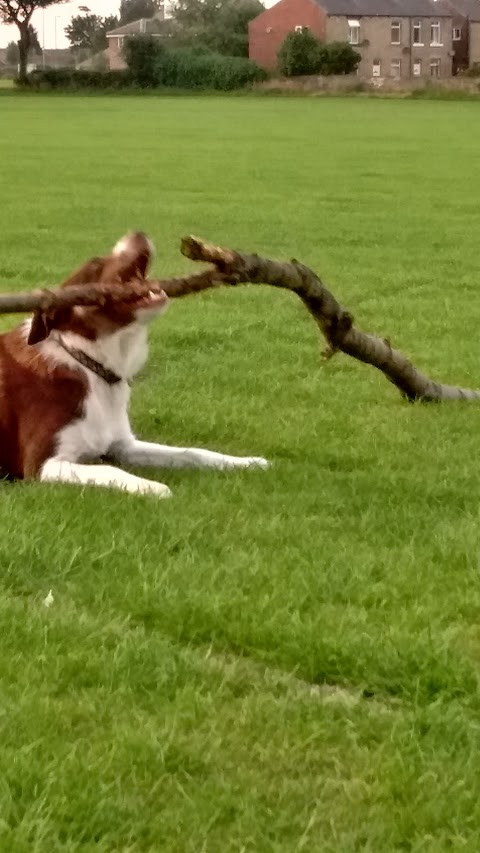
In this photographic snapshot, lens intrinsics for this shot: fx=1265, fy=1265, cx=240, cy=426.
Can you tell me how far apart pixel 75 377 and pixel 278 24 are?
102 meters

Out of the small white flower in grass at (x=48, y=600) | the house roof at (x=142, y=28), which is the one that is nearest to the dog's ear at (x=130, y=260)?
the small white flower in grass at (x=48, y=600)

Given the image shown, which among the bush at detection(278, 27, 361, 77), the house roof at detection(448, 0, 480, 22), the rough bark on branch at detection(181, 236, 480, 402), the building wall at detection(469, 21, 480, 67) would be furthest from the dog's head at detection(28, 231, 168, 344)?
the house roof at detection(448, 0, 480, 22)

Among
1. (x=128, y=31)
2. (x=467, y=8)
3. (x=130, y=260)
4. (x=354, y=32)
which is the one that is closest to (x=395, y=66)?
(x=354, y=32)

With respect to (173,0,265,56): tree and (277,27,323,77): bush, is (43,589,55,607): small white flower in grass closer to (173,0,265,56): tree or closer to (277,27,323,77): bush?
(277,27,323,77): bush

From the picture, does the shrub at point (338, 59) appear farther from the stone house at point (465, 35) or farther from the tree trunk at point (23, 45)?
the stone house at point (465, 35)

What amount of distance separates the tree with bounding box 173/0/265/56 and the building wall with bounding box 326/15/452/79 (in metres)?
8.30

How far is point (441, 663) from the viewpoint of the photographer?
400 cm

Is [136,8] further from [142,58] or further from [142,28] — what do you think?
[142,58]

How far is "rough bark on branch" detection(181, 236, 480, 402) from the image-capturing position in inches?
240

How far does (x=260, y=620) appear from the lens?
14.1 feet

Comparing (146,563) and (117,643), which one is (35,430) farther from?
(117,643)

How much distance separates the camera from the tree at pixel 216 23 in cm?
10431

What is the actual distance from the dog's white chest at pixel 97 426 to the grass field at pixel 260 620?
37 cm

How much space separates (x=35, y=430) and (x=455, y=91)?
74481mm
